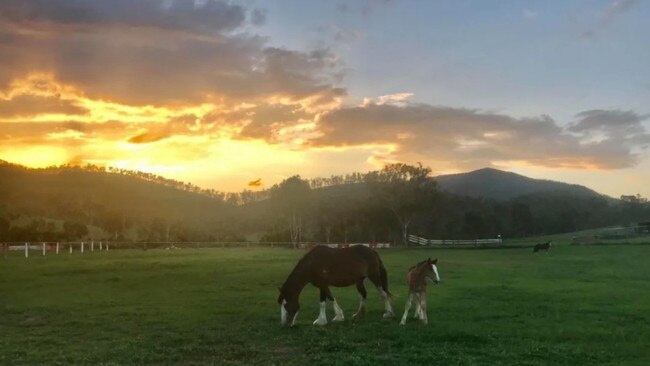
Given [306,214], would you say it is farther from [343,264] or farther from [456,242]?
[343,264]

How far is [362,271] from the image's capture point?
18031 millimetres

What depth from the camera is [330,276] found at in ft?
57.6

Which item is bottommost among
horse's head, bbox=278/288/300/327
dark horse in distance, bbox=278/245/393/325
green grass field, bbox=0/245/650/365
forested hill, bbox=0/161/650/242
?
green grass field, bbox=0/245/650/365

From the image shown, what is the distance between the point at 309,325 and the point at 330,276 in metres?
1.70

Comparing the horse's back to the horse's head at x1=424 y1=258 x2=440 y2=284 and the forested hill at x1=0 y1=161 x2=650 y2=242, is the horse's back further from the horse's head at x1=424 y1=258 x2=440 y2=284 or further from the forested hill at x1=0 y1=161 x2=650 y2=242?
the forested hill at x1=0 y1=161 x2=650 y2=242

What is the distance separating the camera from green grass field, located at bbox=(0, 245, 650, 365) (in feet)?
41.5

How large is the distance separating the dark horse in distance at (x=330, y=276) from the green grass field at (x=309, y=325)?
Result: 566 mm

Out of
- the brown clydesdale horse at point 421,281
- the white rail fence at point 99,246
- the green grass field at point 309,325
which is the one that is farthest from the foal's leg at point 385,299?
the white rail fence at point 99,246

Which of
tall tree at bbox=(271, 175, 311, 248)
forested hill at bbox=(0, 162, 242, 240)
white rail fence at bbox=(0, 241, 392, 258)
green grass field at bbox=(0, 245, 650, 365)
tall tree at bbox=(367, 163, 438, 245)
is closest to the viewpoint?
green grass field at bbox=(0, 245, 650, 365)

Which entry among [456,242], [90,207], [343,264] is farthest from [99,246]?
[343,264]

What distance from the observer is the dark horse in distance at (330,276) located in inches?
657

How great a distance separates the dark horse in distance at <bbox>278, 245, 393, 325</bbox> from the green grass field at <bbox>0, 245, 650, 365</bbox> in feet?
1.86

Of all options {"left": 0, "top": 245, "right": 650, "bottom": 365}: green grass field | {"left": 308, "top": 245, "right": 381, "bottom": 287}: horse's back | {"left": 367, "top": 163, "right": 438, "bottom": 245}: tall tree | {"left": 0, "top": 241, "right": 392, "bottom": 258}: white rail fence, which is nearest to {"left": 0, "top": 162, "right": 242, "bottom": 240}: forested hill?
{"left": 0, "top": 241, "right": 392, "bottom": 258}: white rail fence

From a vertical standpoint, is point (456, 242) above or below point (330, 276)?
below
